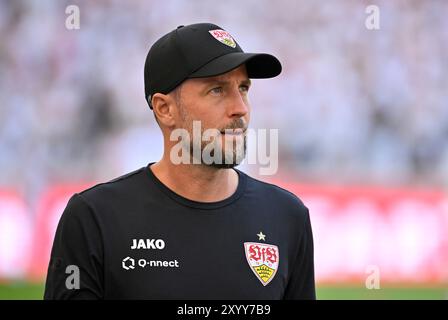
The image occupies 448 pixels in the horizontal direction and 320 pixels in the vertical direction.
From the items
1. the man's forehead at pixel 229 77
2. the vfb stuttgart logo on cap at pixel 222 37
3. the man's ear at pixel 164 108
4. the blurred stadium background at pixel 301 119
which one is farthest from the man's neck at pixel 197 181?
the blurred stadium background at pixel 301 119

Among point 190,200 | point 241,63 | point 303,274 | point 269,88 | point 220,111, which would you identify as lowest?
point 303,274

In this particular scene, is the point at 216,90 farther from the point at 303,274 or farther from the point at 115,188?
the point at 303,274

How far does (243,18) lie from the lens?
5.10 metres

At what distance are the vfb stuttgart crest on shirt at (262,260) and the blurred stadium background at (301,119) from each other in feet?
9.67

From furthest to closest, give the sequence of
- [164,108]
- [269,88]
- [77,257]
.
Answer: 1. [269,88]
2. [164,108]
3. [77,257]

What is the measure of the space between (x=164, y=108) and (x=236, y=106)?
232 mm

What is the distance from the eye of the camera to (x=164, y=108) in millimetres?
2047

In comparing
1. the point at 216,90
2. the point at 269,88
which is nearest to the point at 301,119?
the point at 269,88

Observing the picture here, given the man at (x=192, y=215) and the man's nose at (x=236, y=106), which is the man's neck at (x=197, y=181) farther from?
the man's nose at (x=236, y=106)
